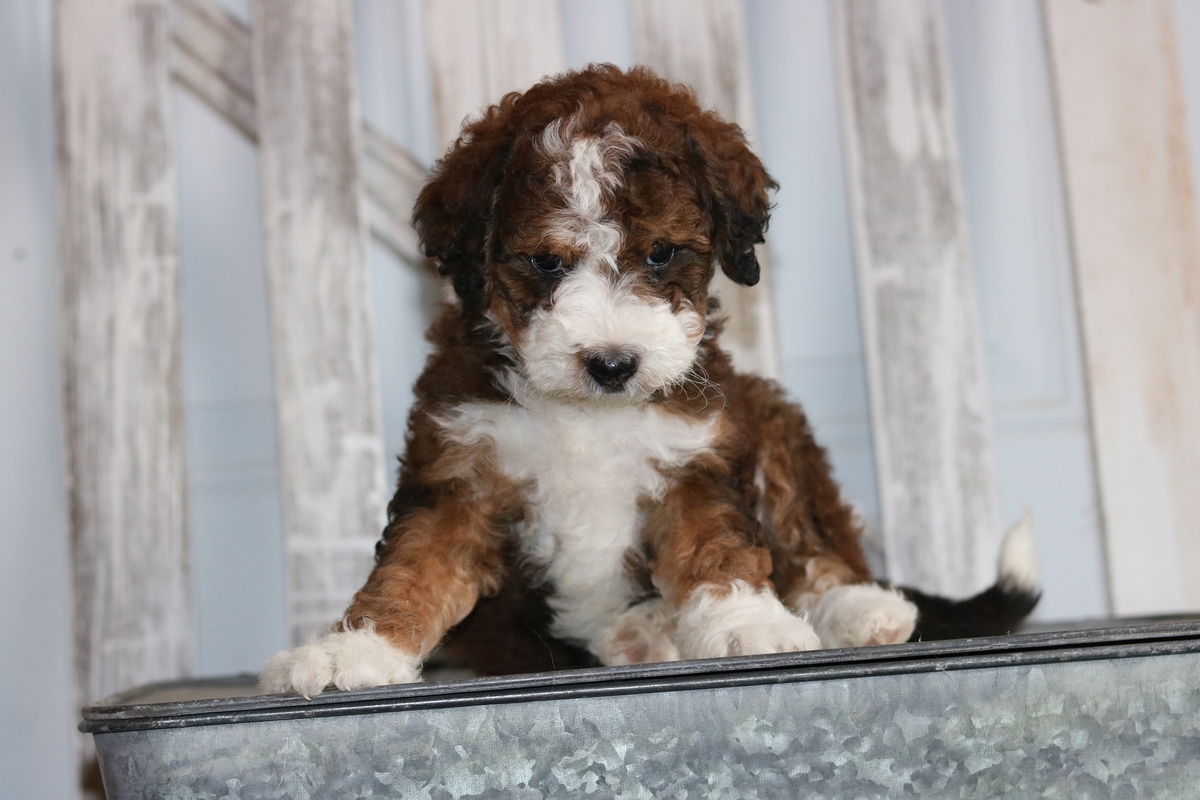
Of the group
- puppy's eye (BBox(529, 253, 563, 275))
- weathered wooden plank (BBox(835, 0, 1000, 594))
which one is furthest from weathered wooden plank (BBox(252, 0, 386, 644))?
weathered wooden plank (BBox(835, 0, 1000, 594))

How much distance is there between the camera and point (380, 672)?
158 centimetres

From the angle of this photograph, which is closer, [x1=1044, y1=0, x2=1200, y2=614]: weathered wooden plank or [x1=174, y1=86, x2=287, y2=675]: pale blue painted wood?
[x1=1044, y1=0, x2=1200, y2=614]: weathered wooden plank

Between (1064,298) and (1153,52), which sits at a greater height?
(1153,52)

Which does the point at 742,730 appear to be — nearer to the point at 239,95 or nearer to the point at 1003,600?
the point at 1003,600

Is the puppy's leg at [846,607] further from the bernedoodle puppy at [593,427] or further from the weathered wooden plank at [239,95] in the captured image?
the weathered wooden plank at [239,95]

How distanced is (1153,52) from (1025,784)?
2442 millimetres

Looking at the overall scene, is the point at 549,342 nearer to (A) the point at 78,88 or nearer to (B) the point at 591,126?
(B) the point at 591,126

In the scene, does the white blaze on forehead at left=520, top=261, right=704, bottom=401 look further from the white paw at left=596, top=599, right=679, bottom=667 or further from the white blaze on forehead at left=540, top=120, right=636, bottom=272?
the white paw at left=596, top=599, right=679, bottom=667

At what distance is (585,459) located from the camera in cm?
195

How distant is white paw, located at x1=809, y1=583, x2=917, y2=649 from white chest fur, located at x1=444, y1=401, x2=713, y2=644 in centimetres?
42

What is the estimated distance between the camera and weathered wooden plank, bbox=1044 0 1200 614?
117 inches

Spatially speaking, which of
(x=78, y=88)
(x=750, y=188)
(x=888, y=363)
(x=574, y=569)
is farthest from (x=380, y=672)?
(x=78, y=88)

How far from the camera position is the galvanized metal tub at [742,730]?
54.7 inches

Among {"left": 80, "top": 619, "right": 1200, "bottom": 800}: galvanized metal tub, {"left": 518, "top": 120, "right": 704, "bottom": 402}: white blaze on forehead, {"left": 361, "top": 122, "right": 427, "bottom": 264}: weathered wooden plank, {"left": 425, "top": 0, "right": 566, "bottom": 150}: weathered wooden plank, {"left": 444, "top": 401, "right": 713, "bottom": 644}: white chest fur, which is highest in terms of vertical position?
{"left": 425, "top": 0, "right": 566, "bottom": 150}: weathered wooden plank
